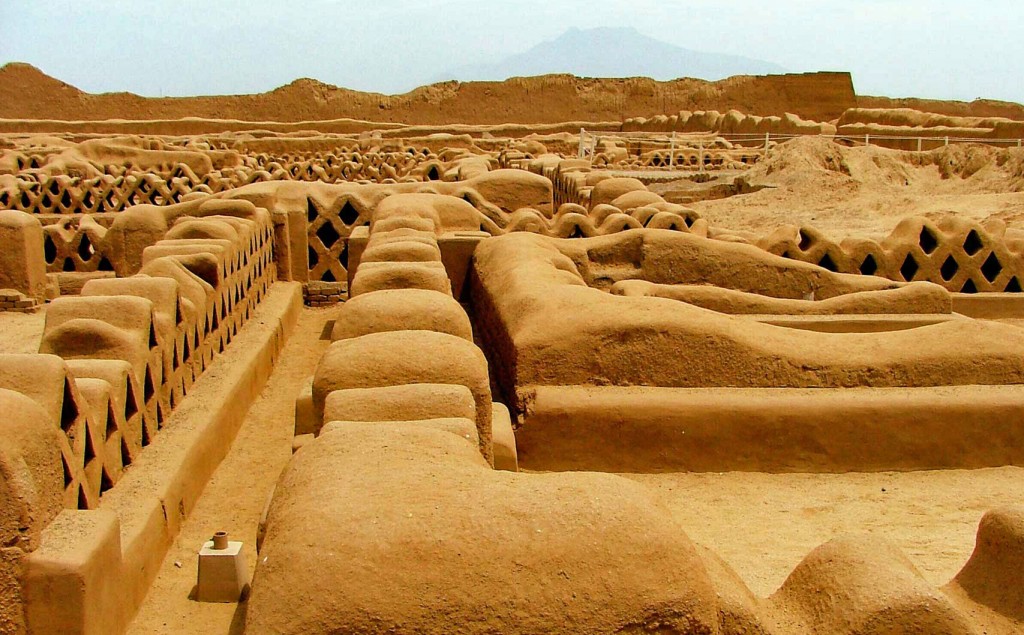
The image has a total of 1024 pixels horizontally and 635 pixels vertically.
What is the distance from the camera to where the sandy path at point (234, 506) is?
317 cm

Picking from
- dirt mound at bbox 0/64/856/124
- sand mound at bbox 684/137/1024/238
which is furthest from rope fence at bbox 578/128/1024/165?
dirt mound at bbox 0/64/856/124

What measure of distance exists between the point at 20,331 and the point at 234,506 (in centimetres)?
497

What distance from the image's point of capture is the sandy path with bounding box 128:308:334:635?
10.4 ft

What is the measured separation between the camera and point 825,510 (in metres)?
3.80

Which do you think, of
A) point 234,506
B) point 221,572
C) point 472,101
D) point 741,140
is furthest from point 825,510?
point 472,101

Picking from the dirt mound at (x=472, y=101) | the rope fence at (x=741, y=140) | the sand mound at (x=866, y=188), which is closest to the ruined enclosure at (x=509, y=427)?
the sand mound at (x=866, y=188)

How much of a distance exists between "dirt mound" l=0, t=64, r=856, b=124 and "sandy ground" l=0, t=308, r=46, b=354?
80.8 feet

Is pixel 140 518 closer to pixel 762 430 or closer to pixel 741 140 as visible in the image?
pixel 762 430

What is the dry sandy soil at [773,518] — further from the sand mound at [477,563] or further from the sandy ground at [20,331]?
the sandy ground at [20,331]

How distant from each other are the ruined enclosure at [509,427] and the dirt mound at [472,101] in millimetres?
24565

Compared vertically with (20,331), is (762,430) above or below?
above

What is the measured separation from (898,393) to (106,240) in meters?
6.92

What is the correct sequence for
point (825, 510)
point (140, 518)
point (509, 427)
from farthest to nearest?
point (825, 510)
point (509, 427)
point (140, 518)

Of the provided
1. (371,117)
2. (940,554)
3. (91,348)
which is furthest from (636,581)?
(371,117)
